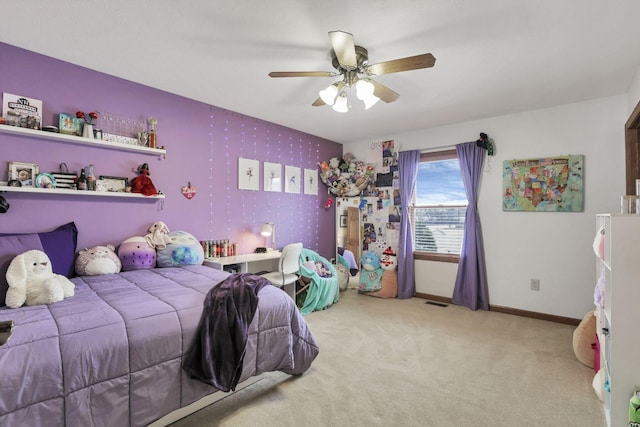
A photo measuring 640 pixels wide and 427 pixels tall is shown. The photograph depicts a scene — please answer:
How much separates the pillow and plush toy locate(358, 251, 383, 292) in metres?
3.41

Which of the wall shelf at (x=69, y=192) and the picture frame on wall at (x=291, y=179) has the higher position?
the picture frame on wall at (x=291, y=179)

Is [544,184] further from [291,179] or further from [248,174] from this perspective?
[248,174]

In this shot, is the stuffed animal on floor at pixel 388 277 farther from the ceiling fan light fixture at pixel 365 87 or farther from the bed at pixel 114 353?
the ceiling fan light fixture at pixel 365 87

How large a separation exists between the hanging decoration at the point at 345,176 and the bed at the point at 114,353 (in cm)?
310

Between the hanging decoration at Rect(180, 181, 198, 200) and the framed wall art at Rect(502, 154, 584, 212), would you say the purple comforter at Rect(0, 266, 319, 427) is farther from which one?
the framed wall art at Rect(502, 154, 584, 212)

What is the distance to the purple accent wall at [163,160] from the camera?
8.23ft

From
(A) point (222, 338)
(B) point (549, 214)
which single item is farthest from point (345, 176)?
→ (A) point (222, 338)

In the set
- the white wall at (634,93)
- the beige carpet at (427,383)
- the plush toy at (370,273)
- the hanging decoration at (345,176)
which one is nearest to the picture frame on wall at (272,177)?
the hanging decoration at (345,176)

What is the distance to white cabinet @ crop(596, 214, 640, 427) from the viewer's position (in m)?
1.66

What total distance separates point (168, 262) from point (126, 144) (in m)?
1.14

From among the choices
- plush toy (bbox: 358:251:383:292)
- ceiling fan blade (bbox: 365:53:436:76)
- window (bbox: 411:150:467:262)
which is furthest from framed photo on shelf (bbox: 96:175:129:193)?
window (bbox: 411:150:467:262)

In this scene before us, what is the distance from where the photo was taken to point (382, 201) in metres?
4.92

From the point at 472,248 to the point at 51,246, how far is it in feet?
14.1

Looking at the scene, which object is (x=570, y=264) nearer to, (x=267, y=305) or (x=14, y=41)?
(x=267, y=305)
